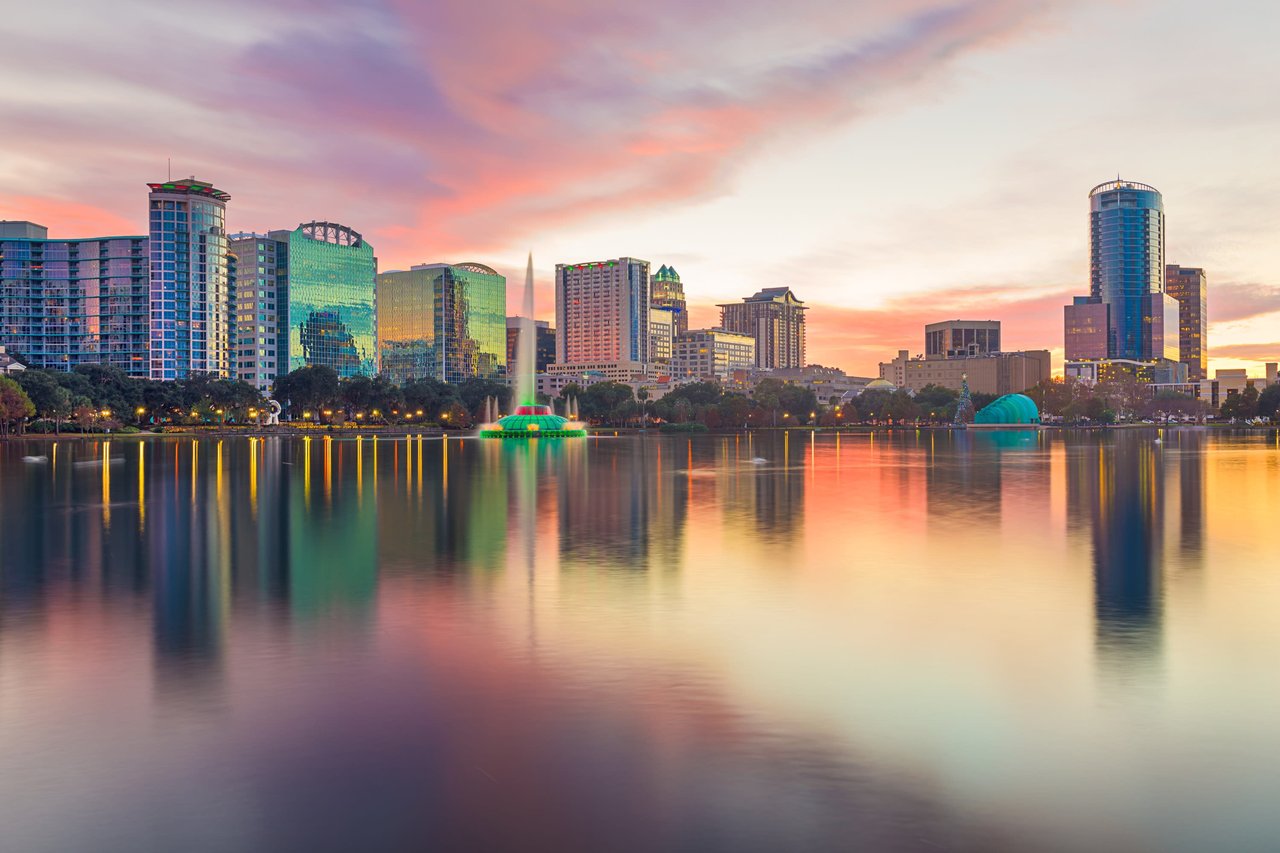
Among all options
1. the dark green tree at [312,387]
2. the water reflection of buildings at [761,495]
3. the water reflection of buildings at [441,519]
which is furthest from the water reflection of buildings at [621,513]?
the dark green tree at [312,387]

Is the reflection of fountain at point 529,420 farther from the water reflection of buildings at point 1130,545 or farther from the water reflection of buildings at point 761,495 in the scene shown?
the water reflection of buildings at point 1130,545

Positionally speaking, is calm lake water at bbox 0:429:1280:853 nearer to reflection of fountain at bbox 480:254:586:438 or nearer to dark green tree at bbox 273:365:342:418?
reflection of fountain at bbox 480:254:586:438

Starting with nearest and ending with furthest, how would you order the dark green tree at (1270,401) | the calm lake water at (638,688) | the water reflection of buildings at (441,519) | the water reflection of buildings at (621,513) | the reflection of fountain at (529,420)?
the calm lake water at (638,688) → the water reflection of buildings at (441,519) → the water reflection of buildings at (621,513) → the reflection of fountain at (529,420) → the dark green tree at (1270,401)

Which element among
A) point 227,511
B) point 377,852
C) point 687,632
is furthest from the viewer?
point 227,511

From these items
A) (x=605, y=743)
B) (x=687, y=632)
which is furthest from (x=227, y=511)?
(x=605, y=743)

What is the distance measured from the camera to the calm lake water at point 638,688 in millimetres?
8898

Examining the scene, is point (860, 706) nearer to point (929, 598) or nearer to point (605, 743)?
point (605, 743)

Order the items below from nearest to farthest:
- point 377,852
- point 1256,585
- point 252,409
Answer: point 377,852, point 1256,585, point 252,409

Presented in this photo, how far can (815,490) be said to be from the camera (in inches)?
1784

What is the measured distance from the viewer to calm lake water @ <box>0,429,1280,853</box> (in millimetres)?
8898

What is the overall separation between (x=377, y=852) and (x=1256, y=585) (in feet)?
66.9

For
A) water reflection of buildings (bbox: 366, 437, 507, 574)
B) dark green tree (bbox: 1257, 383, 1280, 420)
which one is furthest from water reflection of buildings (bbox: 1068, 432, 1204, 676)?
dark green tree (bbox: 1257, 383, 1280, 420)

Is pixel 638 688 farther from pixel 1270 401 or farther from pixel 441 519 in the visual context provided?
pixel 1270 401

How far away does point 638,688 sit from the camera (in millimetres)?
12820
